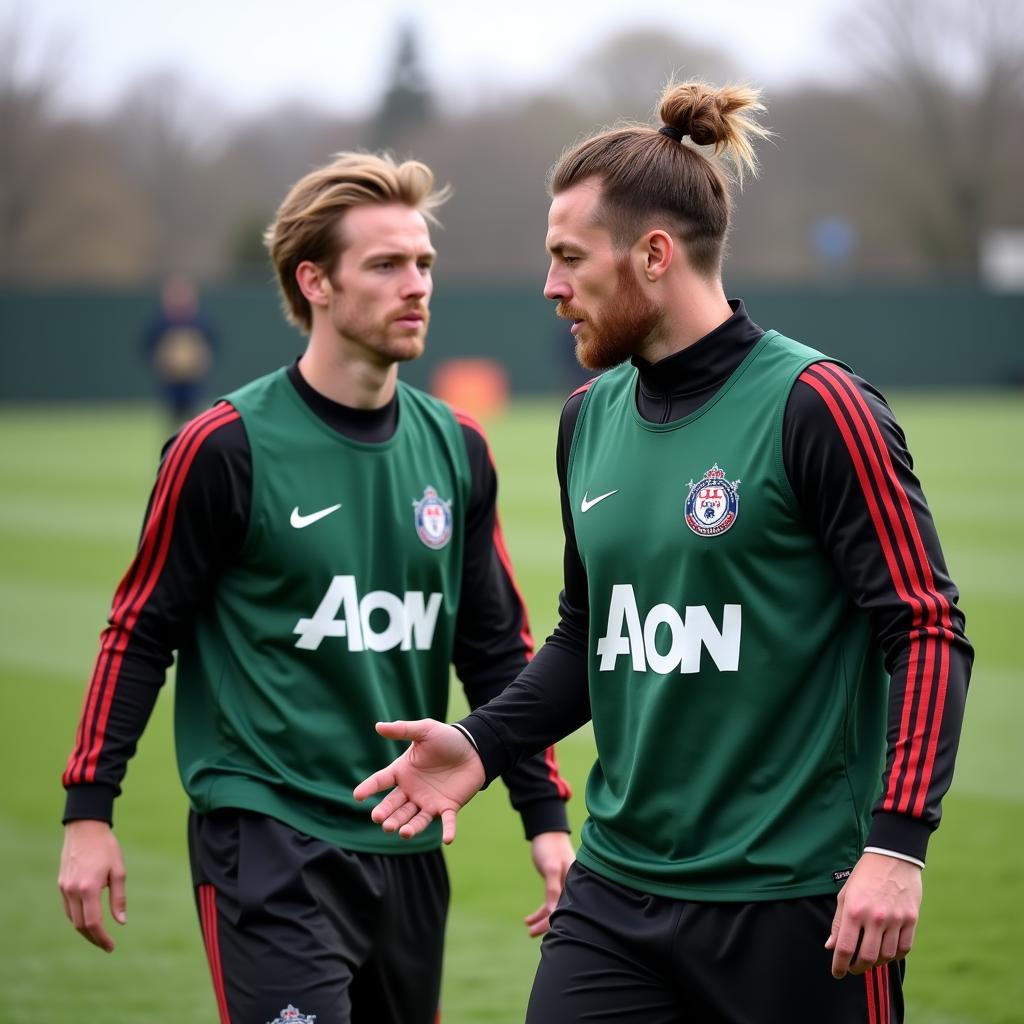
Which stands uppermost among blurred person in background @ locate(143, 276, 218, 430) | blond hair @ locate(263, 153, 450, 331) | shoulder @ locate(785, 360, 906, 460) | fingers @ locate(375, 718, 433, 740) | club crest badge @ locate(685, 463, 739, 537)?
blurred person in background @ locate(143, 276, 218, 430)

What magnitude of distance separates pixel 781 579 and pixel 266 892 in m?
1.38

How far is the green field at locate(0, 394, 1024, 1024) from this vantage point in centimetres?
548

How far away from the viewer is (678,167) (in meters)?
3.22

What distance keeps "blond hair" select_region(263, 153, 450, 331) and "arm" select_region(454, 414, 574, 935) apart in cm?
57

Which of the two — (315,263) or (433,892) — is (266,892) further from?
(315,263)

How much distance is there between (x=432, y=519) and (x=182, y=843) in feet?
12.1

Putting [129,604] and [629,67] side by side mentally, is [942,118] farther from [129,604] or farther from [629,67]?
[129,604]

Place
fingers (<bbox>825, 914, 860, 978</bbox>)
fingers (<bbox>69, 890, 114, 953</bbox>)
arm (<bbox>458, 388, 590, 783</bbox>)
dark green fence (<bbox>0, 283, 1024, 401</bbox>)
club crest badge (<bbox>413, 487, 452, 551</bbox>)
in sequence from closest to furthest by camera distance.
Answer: fingers (<bbox>825, 914, 860, 978</bbox>), arm (<bbox>458, 388, 590, 783</bbox>), fingers (<bbox>69, 890, 114, 953</bbox>), club crest badge (<bbox>413, 487, 452, 551</bbox>), dark green fence (<bbox>0, 283, 1024, 401</bbox>)

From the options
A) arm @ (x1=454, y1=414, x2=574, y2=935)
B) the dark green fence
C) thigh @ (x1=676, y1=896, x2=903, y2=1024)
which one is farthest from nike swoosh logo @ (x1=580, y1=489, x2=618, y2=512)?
the dark green fence

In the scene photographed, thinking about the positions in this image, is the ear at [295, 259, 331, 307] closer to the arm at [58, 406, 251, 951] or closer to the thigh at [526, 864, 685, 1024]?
the arm at [58, 406, 251, 951]

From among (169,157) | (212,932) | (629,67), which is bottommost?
(212,932)

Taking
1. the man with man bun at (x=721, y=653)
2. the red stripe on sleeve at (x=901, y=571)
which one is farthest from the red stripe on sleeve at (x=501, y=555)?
the red stripe on sleeve at (x=901, y=571)

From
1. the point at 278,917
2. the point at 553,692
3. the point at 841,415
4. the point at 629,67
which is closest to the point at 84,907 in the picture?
the point at 278,917

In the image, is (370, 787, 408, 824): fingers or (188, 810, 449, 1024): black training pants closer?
(370, 787, 408, 824): fingers
